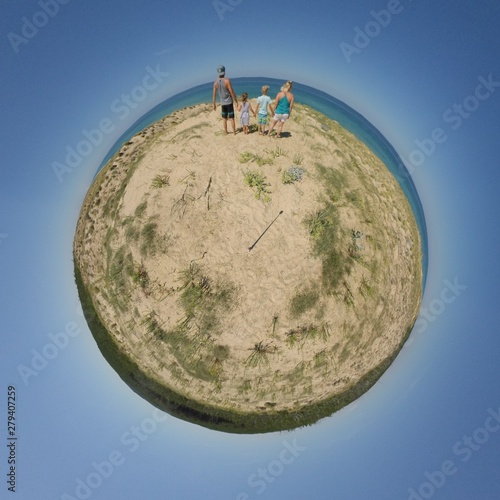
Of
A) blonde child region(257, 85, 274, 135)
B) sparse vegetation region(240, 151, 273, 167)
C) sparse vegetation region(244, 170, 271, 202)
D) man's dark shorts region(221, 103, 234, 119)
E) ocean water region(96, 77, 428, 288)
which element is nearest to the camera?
blonde child region(257, 85, 274, 135)

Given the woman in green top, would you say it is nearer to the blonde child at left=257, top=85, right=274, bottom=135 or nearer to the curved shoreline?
the blonde child at left=257, top=85, right=274, bottom=135

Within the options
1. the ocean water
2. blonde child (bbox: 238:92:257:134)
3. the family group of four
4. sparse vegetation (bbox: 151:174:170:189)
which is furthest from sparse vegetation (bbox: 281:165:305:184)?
the ocean water

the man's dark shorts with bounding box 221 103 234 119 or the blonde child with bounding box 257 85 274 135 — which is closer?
the blonde child with bounding box 257 85 274 135

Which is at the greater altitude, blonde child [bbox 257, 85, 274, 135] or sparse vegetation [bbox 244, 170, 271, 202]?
blonde child [bbox 257, 85, 274, 135]

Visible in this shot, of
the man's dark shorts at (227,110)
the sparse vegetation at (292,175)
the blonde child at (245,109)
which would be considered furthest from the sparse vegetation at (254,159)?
the man's dark shorts at (227,110)

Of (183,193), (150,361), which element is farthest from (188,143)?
(150,361)

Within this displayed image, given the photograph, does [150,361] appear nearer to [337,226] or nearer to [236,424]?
[236,424]

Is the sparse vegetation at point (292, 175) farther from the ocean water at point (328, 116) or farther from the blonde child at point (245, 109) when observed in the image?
the ocean water at point (328, 116)

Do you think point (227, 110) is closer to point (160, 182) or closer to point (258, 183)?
point (258, 183)
